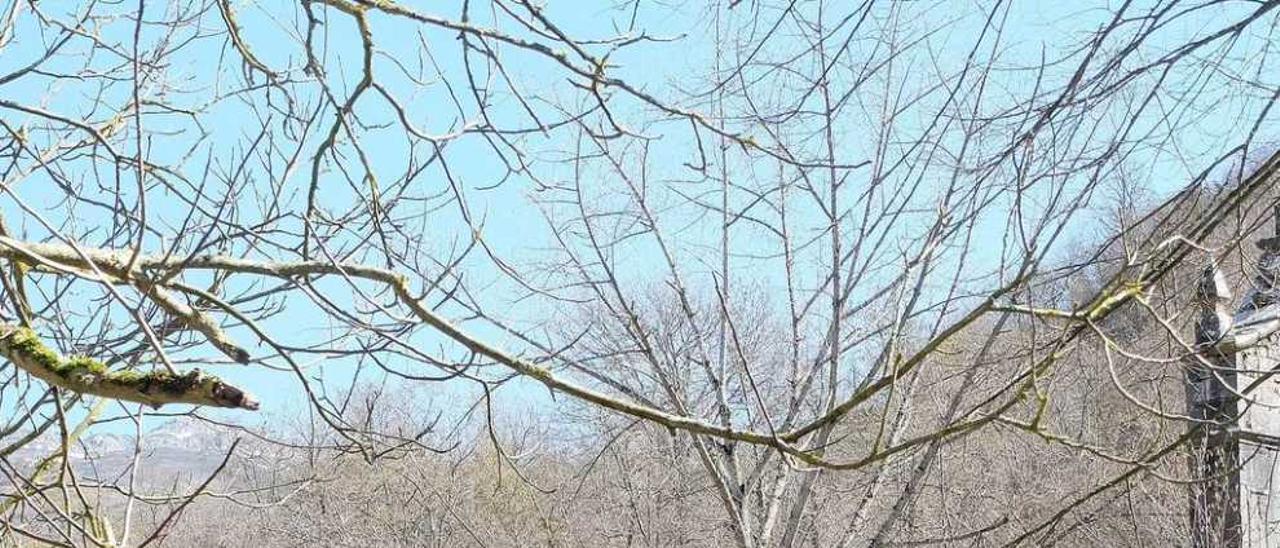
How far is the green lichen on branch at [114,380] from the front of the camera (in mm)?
2004

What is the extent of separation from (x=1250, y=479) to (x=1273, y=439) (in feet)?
1.45

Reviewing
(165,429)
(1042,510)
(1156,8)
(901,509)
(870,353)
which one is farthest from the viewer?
(1042,510)

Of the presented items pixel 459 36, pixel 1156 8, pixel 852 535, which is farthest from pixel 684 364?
pixel 459 36

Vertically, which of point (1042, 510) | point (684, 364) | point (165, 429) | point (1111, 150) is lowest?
point (165, 429)

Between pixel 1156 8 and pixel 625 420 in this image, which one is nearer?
pixel 1156 8

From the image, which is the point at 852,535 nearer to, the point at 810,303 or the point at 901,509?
the point at 901,509

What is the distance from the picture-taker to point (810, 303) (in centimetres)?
891

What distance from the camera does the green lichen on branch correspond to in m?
2.00

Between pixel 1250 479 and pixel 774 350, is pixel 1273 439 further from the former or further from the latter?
pixel 774 350

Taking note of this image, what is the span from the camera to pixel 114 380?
7.10 ft

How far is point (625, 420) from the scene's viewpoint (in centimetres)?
1009

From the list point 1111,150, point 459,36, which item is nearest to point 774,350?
point 1111,150

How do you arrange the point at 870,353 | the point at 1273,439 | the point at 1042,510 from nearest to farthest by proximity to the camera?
the point at 1273,439, the point at 870,353, the point at 1042,510

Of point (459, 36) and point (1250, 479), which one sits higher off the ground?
point (1250, 479)
